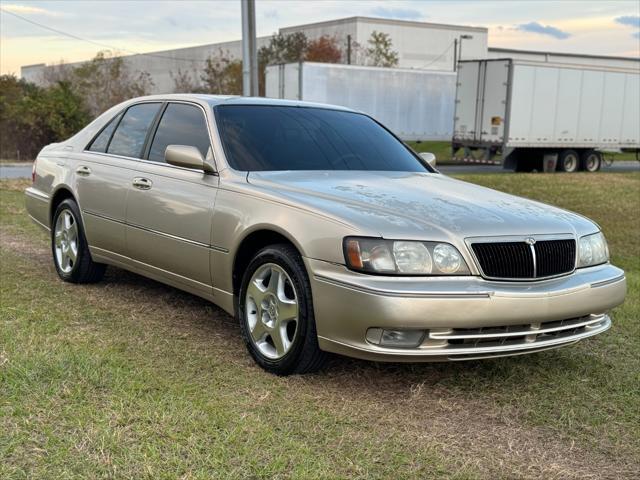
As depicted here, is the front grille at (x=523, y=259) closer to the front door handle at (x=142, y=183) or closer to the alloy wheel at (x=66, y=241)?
the front door handle at (x=142, y=183)

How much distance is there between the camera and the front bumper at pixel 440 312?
3650 mm

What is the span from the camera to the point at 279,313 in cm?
418

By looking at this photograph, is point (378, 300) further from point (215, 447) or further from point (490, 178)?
point (490, 178)

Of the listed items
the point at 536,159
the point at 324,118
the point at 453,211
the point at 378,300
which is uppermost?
the point at 324,118

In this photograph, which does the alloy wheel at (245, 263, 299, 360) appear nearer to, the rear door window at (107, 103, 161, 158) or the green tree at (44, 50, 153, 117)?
the rear door window at (107, 103, 161, 158)

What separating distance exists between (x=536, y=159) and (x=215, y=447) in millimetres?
24055

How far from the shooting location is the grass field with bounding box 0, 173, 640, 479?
318cm

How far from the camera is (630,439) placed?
11.7 ft

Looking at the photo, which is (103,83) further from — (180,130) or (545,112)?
(180,130)

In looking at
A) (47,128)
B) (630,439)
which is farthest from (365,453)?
(47,128)

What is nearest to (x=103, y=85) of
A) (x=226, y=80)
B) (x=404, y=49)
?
(x=226, y=80)

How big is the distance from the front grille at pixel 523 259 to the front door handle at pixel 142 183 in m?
2.47

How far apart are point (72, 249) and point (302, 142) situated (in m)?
2.37

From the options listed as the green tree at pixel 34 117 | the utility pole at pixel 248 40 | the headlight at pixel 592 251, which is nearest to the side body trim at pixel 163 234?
the headlight at pixel 592 251
